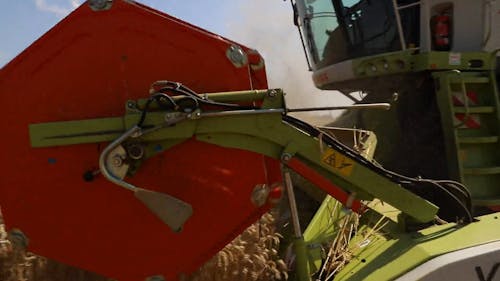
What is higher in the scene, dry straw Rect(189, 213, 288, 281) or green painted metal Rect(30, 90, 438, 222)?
green painted metal Rect(30, 90, 438, 222)

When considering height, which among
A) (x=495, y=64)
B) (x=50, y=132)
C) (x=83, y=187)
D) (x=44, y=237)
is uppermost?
(x=50, y=132)

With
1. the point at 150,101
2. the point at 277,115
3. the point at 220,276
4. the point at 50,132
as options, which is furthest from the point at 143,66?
the point at 220,276

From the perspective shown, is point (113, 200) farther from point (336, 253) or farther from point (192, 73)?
point (336, 253)

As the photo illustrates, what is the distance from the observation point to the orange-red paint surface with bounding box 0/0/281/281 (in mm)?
1754

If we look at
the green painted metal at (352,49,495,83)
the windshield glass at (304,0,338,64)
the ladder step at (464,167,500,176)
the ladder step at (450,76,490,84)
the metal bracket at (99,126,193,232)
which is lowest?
the ladder step at (464,167,500,176)

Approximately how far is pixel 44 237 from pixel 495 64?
3.66 meters

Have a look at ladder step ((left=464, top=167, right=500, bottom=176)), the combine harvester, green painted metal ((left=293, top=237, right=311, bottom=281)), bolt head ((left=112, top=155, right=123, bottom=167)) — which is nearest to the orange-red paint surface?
the combine harvester

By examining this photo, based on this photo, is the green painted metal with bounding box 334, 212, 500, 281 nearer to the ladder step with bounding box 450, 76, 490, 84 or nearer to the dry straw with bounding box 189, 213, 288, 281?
the dry straw with bounding box 189, 213, 288, 281

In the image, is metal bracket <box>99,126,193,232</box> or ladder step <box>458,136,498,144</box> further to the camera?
ladder step <box>458,136,498,144</box>

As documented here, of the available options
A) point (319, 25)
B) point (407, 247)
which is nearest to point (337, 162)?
point (407, 247)

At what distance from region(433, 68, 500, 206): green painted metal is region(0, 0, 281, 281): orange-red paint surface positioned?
7.68ft

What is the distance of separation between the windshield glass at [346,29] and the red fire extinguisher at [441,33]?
294 millimetres

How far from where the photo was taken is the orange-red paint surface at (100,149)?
1.75 meters

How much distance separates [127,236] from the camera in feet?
5.99
